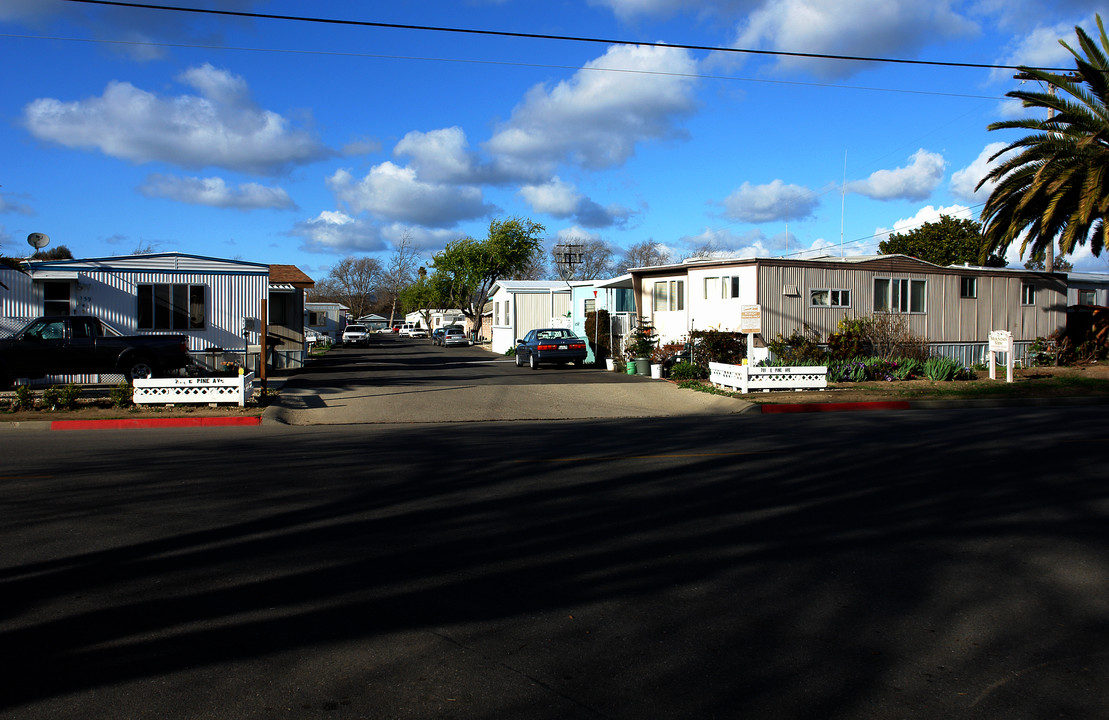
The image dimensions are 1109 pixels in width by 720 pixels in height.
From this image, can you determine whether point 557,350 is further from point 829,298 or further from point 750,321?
point 750,321

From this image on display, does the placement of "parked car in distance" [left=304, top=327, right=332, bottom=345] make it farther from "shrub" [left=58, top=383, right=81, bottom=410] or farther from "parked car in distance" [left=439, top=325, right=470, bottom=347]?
"shrub" [left=58, top=383, right=81, bottom=410]

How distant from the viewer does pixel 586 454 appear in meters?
10.7

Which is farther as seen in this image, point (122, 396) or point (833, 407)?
point (833, 407)

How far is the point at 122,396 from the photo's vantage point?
655 inches

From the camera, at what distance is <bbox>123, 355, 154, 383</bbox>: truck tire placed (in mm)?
19831

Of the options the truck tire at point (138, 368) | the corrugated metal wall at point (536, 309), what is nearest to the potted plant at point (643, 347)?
the truck tire at point (138, 368)

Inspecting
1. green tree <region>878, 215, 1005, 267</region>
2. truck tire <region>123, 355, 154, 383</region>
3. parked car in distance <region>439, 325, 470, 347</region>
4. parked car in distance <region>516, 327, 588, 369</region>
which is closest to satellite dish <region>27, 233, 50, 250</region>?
truck tire <region>123, 355, 154, 383</region>

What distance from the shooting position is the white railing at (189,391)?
54.6 ft

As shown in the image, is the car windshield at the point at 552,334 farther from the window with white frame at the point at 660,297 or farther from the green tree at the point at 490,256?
the green tree at the point at 490,256

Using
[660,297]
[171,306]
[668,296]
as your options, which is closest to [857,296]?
[668,296]

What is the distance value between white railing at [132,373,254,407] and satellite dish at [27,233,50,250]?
9.98 m

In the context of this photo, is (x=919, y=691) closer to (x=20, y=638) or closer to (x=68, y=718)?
(x=68, y=718)

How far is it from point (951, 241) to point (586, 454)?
51.2 m

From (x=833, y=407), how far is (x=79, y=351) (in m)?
17.9
